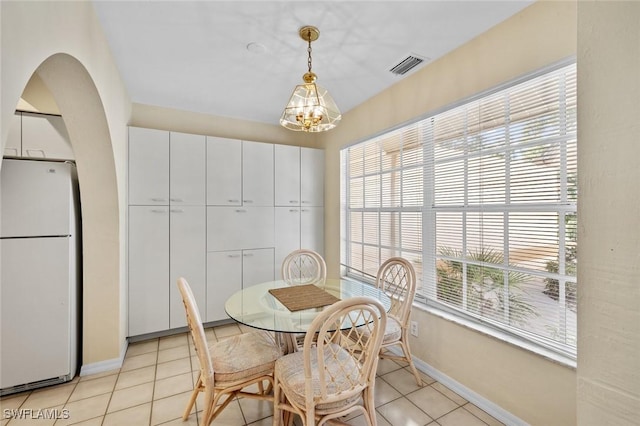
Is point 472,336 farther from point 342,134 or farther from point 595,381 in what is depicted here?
point 342,134

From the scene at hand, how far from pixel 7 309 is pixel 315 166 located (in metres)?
3.13

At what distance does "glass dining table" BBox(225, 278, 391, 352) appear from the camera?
5.42 ft

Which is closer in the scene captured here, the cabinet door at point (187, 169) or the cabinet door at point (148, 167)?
the cabinet door at point (148, 167)

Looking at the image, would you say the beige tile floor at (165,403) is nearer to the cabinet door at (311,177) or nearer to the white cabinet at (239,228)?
the white cabinet at (239,228)

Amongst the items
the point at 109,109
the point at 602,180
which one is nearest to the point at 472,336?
the point at 602,180

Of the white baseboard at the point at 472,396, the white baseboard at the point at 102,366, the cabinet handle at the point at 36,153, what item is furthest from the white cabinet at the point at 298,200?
the cabinet handle at the point at 36,153

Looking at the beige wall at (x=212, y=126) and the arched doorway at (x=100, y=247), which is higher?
the beige wall at (x=212, y=126)

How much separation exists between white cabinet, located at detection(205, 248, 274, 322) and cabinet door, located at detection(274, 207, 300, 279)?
11 centimetres

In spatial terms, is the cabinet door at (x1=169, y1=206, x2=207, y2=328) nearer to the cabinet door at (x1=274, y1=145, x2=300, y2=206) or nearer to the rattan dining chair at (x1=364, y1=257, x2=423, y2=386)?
the cabinet door at (x1=274, y1=145, x2=300, y2=206)

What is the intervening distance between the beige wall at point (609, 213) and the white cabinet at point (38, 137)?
10.1 feet

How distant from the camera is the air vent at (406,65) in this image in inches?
89.2

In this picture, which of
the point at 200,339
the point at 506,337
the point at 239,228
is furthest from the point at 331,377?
the point at 239,228

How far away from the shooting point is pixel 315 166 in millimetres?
3834

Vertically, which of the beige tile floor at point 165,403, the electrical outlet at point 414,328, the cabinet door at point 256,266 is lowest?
the beige tile floor at point 165,403
